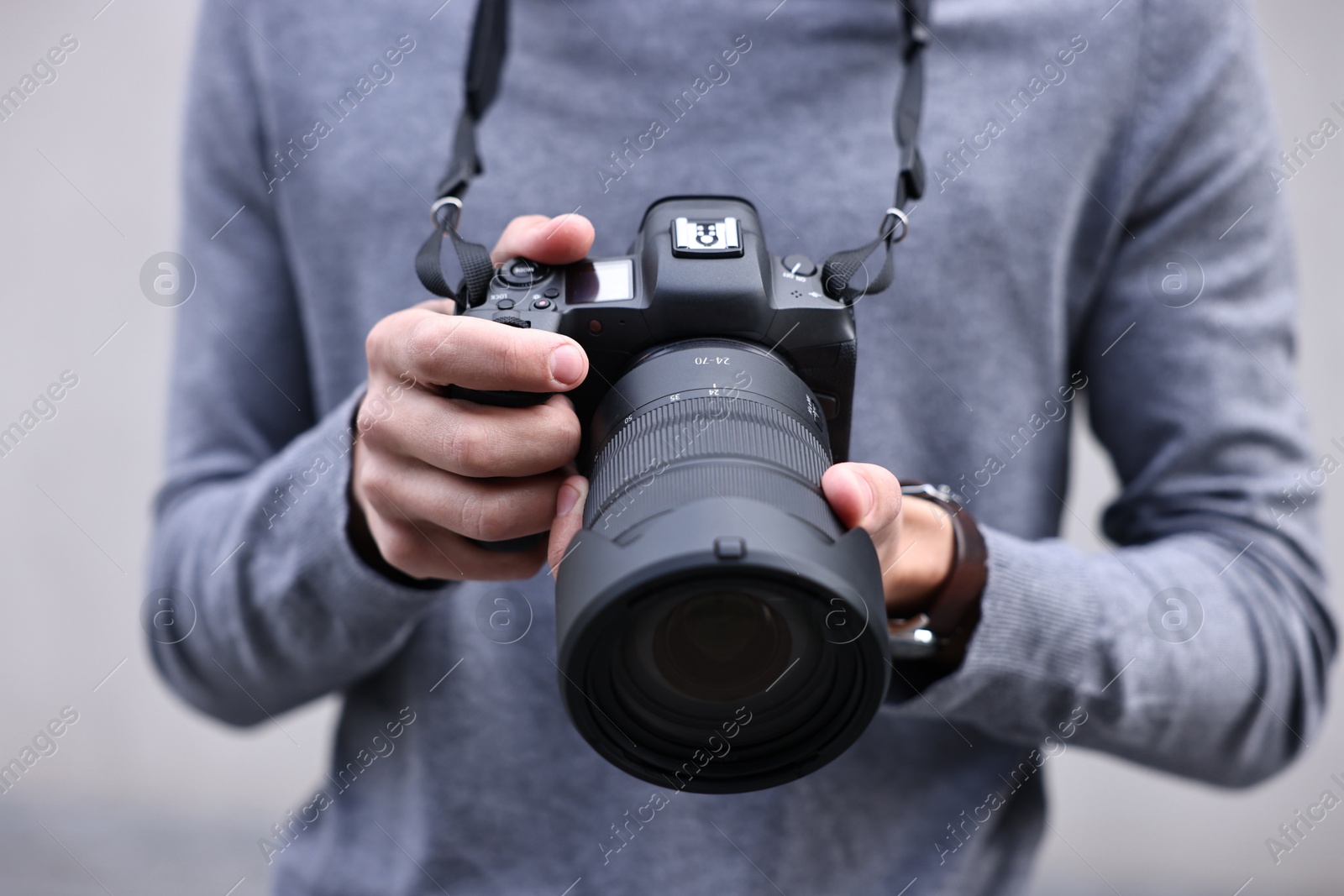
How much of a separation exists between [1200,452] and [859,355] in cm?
22

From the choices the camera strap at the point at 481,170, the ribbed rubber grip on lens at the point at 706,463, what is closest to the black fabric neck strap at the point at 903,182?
the camera strap at the point at 481,170

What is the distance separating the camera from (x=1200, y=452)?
64 centimetres

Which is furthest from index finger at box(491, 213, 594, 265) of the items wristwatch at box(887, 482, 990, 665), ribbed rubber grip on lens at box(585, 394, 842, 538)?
wristwatch at box(887, 482, 990, 665)

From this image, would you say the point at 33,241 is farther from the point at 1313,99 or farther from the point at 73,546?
the point at 1313,99

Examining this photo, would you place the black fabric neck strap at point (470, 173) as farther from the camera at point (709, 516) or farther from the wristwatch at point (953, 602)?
the wristwatch at point (953, 602)

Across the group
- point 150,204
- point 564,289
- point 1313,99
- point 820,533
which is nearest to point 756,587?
point 820,533

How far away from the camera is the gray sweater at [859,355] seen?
0.63m

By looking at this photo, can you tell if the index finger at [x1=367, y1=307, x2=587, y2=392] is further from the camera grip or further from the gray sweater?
the gray sweater

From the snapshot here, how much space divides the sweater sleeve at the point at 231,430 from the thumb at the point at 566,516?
9.5 inches

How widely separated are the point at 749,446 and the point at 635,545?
0.07 meters

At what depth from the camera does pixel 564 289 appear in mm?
484

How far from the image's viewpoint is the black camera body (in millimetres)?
458

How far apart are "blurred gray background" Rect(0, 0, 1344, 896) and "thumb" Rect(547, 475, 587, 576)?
47.9 inches

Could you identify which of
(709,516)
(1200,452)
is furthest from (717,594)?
(1200,452)
